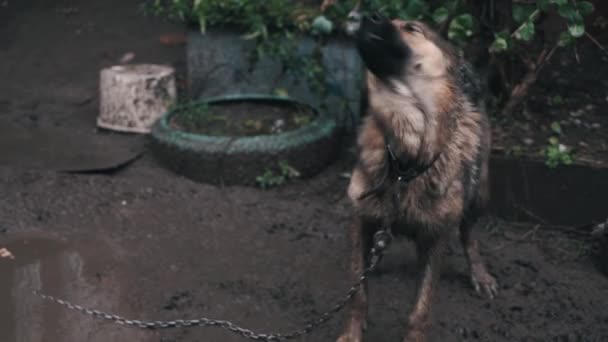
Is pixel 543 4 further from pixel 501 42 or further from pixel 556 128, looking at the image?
pixel 556 128

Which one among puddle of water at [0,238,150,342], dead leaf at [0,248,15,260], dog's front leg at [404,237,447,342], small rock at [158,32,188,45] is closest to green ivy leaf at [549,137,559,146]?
dog's front leg at [404,237,447,342]

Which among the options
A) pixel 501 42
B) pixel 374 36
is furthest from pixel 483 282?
pixel 374 36

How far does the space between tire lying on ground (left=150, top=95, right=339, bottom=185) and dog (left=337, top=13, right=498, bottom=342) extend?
1791 millimetres

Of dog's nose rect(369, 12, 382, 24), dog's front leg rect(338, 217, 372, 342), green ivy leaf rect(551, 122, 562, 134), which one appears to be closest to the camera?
dog's nose rect(369, 12, 382, 24)

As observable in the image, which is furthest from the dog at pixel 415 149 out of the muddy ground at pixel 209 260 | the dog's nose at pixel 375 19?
the muddy ground at pixel 209 260

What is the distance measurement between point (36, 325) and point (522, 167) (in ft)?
10.6

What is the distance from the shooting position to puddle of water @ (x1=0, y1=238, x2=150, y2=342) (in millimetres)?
3748

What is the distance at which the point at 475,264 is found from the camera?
4.36m

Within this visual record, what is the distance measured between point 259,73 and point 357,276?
347 cm

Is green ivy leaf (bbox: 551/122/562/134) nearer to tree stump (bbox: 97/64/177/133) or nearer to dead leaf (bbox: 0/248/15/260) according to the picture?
tree stump (bbox: 97/64/177/133)

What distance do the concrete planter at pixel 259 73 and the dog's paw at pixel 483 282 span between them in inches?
83.2

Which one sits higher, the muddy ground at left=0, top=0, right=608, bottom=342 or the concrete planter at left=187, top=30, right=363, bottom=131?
the concrete planter at left=187, top=30, right=363, bottom=131

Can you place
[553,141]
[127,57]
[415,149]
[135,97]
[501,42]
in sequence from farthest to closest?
[127,57] → [135,97] → [553,141] → [501,42] → [415,149]

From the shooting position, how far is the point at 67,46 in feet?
27.6
